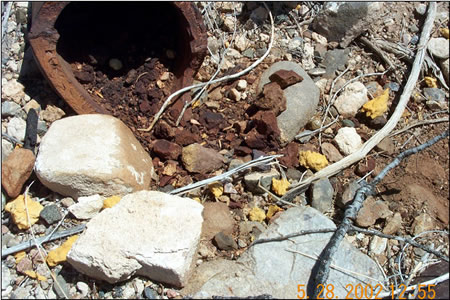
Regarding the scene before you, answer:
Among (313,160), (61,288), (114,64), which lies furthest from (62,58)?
(313,160)

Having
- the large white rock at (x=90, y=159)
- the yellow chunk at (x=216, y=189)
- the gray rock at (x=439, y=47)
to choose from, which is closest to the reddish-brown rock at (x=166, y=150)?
the large white rock at (x=90, y=159)

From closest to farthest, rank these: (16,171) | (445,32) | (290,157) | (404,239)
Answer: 1. (404,239)
2. (16,171)
3. (290,157)
4. (445,32)

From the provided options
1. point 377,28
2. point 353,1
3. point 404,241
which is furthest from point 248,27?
point 404,241

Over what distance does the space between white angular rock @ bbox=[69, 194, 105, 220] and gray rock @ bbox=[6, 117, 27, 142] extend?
514 mm

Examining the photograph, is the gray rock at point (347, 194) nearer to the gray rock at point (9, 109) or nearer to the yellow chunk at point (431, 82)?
the yellow chunk at point (431, 82)

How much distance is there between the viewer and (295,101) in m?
2.39

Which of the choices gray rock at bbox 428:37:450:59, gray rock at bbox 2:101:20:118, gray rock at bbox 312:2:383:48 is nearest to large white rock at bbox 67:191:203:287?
gray rock at bbox 2:101:20:118

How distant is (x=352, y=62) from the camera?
8.64 feet

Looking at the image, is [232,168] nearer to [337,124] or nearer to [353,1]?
[337,124]

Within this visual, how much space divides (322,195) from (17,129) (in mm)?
1515

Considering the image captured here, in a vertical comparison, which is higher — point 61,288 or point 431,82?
point 431,82

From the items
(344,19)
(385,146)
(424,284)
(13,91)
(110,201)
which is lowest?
(424,284)

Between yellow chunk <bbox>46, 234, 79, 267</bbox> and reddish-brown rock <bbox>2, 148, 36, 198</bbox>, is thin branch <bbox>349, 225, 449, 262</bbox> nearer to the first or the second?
yellow chunk <bbox>46, 234, 79, 267</bbox>
